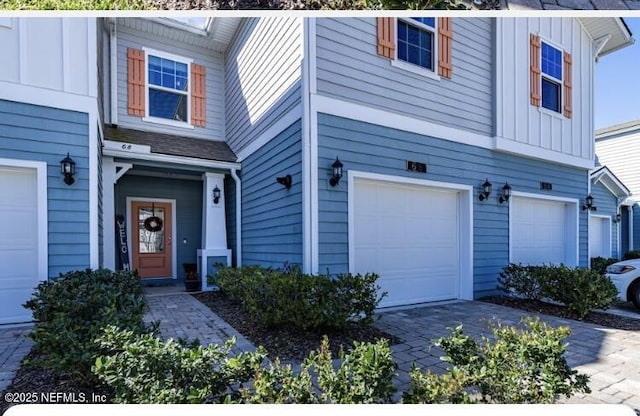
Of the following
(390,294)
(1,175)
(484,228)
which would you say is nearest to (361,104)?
(390,294)

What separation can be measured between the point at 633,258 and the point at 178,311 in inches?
177

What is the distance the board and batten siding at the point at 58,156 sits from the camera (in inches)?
116

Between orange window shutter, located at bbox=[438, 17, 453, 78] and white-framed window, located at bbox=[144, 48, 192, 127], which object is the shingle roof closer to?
white-framed window, located at bbox=[144, 48, 192, 127]

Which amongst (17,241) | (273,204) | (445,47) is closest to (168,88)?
(273,204)

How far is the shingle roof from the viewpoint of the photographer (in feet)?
15.0

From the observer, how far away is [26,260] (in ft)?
9.82

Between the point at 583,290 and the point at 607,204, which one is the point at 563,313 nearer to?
the point at 583,290

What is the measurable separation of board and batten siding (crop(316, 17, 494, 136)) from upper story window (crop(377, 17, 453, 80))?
6 cm

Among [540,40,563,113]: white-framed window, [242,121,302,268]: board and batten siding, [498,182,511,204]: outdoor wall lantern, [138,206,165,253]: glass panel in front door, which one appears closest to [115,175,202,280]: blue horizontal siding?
[138,206,165,253]: glass panel in front door

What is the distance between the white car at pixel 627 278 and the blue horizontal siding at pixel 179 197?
14.8 ft

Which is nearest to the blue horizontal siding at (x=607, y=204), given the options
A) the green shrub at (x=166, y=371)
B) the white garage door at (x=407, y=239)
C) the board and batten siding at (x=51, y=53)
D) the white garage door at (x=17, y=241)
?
the white garage door at (x=407, y=239)

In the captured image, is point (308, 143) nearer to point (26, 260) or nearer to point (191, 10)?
point (191, 10)

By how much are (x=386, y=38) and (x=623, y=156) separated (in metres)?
2.76

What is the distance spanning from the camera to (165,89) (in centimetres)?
530
